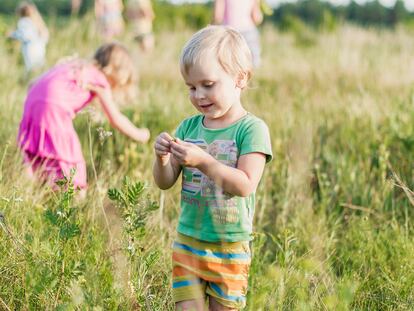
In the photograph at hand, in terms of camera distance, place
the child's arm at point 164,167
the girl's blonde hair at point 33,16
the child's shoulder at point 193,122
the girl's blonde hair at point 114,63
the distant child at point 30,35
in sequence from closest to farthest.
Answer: the child's arm at point 164,167 → the child's shoulder at point 193,122 → the girl's blonde hair at point 114,63 → the distant child at point 30,35 → the girl's blonde hair at point 33,16

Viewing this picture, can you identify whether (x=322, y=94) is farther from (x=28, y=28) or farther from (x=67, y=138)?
(x=28, y=28)

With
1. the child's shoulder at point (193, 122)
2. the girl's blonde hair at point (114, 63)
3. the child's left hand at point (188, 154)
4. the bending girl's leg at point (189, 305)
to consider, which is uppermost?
the girl's blonde hair at point (114, 63)

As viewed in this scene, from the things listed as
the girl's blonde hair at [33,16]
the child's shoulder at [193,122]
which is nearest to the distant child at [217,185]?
the child's shoulder at [193,122]

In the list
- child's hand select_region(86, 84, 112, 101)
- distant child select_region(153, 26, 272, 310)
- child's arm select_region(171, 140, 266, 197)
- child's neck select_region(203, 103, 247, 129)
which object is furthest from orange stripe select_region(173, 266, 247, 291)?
child's hand select_region(86, 84, 112, 101)

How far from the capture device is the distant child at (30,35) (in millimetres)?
8344

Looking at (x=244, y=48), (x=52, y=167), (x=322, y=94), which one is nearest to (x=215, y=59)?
(x=244, y=48)

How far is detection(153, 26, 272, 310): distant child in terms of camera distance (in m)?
2.21

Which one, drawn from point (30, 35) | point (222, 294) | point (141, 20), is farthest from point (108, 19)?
point (222, 294)

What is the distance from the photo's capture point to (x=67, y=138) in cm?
394

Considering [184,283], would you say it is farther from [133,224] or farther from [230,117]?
[230,117]

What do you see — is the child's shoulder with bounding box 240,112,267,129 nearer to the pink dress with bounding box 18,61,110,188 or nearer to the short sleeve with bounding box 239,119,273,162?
the short sleeve with bounding box 239,119,273,162

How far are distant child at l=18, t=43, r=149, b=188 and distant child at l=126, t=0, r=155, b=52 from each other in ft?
19.1

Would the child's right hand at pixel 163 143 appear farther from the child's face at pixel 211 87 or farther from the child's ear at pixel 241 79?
the child's ear at pixel 241 79

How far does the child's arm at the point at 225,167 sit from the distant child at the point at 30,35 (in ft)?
19.4
